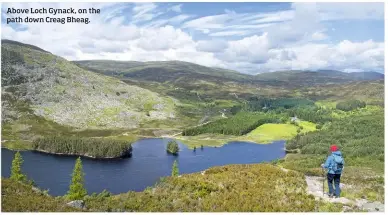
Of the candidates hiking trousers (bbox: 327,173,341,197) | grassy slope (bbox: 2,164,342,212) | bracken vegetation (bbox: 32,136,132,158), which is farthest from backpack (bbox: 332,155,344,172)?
bracken vegetation (bbox: 32,136,132,158)

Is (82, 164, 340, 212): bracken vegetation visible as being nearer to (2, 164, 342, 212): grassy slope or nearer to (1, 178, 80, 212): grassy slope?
(2, 164, 342, 212): grassy slope

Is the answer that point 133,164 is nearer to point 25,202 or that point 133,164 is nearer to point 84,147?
point 84,147

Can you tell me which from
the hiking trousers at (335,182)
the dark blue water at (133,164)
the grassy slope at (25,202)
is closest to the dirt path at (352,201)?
the hiking trousers at (335,182)

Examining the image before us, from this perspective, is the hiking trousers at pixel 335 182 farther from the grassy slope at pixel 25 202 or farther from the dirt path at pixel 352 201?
the grassy slope at pixel 25 202

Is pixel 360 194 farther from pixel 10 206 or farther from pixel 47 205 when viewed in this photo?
pixel 10 206

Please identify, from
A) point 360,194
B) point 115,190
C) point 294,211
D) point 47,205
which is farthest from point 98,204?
point 115,190

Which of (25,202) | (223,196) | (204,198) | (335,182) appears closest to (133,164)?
(204,198)
